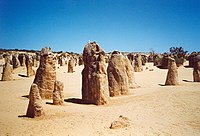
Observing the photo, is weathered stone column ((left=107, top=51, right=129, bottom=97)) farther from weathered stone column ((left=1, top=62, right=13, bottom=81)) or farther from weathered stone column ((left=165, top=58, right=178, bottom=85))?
weathered stone column ((left=1, top=62, right=13, bottom=81))

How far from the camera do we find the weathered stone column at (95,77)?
1126 cm

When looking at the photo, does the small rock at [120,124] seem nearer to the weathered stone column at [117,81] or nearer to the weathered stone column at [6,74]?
the weathered stone column at [117,81]

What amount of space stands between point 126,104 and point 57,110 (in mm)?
3203

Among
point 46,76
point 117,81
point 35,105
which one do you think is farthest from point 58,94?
point 117,81

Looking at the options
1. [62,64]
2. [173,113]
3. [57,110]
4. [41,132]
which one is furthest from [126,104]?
[62,64]

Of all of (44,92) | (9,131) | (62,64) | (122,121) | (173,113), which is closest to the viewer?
(9,131)

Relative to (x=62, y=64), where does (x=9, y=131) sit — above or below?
below

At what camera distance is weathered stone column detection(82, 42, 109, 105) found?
11.3 meters

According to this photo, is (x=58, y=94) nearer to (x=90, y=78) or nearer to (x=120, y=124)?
(x=90, y=78)

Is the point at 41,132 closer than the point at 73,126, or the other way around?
the point at 41,132

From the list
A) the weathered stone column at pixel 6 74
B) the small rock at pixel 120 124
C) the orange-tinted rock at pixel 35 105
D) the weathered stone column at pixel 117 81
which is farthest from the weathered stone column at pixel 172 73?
the weathered stone column at pixel 6 74

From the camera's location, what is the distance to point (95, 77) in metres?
11.5

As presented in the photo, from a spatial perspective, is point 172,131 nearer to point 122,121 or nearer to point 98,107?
Result: point 122,121

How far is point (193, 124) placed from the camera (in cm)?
Answer: 759
